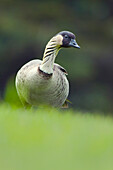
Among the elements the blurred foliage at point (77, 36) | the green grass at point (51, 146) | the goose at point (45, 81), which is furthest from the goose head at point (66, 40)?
the blurred foliage at point (77, 36)

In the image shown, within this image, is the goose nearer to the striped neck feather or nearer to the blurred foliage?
→ the striped neck feather

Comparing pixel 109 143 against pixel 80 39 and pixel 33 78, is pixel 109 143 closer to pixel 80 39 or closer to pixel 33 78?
pixel 33 78

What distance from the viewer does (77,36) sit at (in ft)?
79.6

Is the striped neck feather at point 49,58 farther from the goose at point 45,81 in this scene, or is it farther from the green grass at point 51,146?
the green grass at point 51,146

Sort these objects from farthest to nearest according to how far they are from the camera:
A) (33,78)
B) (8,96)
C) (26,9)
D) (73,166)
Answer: (26,9) → (8,96) → (33,78) → (73,166)

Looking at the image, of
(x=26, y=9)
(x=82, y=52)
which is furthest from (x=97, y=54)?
(x=26, y=9)

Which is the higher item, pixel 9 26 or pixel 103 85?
pixel 9 26

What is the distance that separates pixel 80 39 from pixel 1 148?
20.9 metres

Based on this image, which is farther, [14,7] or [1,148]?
[14,7]

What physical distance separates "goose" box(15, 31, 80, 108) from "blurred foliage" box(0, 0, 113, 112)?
1388cm

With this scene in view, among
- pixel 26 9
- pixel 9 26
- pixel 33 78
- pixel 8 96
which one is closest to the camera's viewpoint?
pixel 33 78

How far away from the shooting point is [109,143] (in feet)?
14.2

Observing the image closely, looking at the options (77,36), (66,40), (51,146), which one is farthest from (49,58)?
(77,36)

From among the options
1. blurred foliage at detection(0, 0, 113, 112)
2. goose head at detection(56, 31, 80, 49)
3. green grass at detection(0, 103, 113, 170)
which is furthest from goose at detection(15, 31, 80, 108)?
blurred foliage at detection(0, 0, 113, 112)
